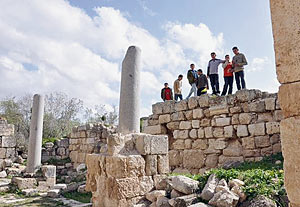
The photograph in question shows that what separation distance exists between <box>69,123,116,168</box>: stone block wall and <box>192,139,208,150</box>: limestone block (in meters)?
6.06

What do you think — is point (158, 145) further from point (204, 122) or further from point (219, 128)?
point (204, 122)

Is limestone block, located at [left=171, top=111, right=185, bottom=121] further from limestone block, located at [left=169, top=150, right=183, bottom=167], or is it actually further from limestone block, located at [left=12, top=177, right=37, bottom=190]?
limestone block, located at [left=12, top=177, right=37, bottom=190]

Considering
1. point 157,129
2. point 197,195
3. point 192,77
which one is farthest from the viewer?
point 157,129

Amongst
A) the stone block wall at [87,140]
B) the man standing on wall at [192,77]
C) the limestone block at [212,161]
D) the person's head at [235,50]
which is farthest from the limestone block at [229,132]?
the stone block wall at [87,140]

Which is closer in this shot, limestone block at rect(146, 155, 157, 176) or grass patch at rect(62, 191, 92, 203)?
limestone block at rect(146, 155, 157, 176)

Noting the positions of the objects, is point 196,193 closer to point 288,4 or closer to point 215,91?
point 288,4

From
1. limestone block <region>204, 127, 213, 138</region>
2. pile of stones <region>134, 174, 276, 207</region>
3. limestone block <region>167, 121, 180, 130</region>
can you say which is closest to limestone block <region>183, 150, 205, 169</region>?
limestone block <region>204, 127, 213, 138</region>

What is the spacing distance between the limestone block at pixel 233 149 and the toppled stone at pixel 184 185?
147 inches

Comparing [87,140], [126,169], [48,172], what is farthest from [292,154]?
[87,140]

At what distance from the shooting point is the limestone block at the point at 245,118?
7.46 m

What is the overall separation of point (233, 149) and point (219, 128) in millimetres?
787

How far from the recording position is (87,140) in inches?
539

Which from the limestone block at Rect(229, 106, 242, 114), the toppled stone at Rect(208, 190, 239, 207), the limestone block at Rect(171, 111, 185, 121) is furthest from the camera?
the limestone block at Rect(171, 111, 185, 121)

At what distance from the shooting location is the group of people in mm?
8117
